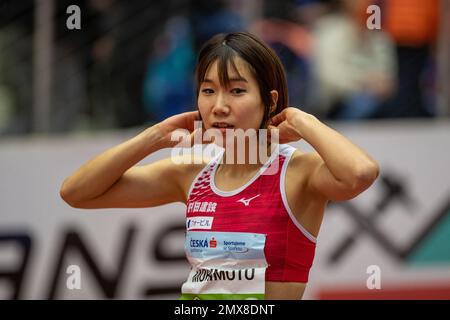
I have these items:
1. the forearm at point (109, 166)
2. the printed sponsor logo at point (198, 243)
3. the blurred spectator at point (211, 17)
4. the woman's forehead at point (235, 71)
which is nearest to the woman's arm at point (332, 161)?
the woman's forehead at point (235, 71)

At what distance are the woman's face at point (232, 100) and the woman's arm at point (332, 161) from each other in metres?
0.16

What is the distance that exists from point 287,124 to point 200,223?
0.53 metres

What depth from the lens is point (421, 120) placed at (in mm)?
7969

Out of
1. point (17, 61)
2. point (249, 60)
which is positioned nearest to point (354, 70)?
point (17, 61)

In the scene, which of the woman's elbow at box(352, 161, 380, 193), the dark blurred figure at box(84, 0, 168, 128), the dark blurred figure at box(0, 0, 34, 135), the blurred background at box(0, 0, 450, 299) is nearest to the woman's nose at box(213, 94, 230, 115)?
the woman's elbow at box(352, 161, 380, 193)

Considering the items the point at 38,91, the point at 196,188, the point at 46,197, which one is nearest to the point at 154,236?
the point at 46,197

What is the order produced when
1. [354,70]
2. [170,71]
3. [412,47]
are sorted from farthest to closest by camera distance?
1. [170,71]
2. [412,47]
3. [354,70]

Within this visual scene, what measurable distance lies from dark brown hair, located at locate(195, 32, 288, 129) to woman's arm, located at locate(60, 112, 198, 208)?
0.32 m

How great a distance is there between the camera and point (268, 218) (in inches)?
161

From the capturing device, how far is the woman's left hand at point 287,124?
13.6 feet

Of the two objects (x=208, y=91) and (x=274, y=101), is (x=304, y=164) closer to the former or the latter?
(x=274, y=101)

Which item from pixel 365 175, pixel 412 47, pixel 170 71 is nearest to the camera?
pixel 365 175

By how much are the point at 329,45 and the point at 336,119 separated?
611 millimetres

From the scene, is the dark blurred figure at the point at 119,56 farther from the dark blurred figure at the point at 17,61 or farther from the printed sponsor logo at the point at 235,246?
the printed sponsor logo at the point at 235,246
